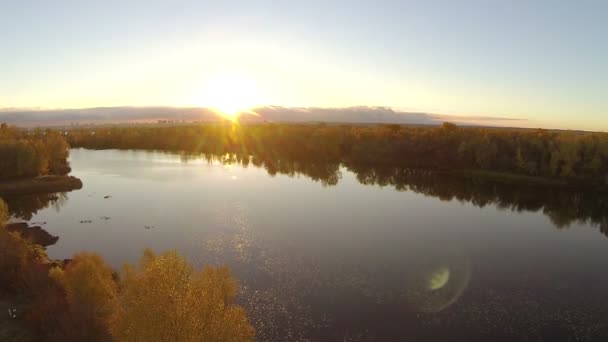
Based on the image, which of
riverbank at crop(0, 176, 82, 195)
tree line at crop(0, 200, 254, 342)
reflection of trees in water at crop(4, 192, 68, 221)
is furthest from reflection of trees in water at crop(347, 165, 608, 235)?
riverbank at crop(0, 176, 82, 195)

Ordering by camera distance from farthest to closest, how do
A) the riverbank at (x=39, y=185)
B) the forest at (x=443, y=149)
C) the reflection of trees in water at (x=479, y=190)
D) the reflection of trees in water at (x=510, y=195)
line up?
the forest at (x=443, y=149) < the riverbank at (x=39, y=185) < the reflection of trees in water at (x=479, y=190) < the reflection of trees in water at (x=510, y=195)

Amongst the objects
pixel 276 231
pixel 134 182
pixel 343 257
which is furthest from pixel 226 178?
pixel 343 257

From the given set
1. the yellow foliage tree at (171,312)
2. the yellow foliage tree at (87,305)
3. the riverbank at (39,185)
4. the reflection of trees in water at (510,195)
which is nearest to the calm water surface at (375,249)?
the reflection of trees in water at (510,195)

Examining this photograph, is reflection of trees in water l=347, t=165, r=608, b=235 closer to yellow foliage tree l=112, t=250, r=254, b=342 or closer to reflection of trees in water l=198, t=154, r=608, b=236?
reflection of trees in water l=198, t=154, r=608, b=236

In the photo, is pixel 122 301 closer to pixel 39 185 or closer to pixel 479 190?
pixel 39 185

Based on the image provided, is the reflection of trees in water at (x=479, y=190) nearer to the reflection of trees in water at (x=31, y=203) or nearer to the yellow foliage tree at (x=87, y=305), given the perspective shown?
the reflection of trees in water at (x=31, y=203)

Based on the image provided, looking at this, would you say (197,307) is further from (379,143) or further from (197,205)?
(379,143)

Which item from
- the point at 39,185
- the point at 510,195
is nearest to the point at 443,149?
the point at 510,195
